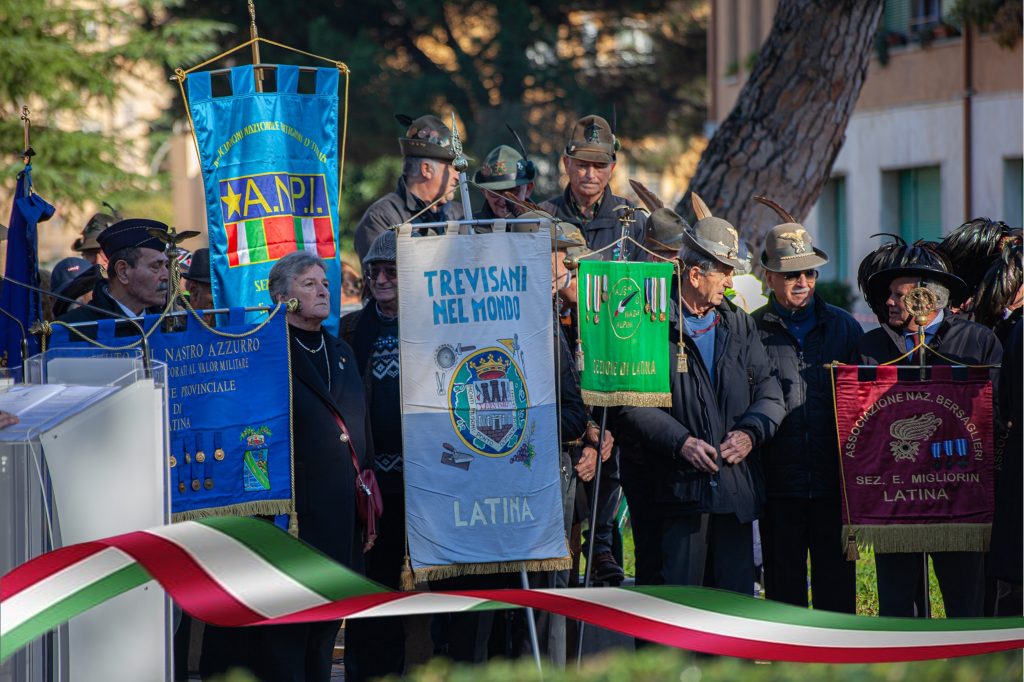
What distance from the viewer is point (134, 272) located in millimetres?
7023

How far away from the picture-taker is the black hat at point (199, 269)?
858 centimetres

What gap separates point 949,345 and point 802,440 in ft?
2.57

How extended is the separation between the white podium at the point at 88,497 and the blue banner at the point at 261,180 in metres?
2.71

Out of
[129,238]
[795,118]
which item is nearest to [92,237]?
[129,238]

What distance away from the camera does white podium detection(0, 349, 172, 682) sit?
4.60 m

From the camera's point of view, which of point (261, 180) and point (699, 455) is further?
point (261, 180)

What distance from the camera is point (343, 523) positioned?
21.5ft

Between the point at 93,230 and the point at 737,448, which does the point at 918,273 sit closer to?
the point at 737,448

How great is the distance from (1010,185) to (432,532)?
60.3ft

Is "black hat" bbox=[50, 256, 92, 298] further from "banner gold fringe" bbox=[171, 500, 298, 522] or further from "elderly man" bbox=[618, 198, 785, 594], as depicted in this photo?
"elderly man" bbox=[618, 198, 785, 594]

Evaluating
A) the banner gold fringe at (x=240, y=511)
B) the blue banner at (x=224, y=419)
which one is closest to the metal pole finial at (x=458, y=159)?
the blue banner at (x=224, y=419)

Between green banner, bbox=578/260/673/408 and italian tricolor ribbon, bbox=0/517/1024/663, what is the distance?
6.56ft

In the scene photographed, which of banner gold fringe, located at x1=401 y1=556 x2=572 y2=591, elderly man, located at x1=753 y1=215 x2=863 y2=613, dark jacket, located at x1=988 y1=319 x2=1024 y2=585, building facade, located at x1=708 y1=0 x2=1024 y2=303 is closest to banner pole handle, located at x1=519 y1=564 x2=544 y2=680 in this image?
banner gold fringe, located at x1=401 y1=556 x2=572 y2=591

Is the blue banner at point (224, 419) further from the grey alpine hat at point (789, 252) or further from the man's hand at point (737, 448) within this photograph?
the grey alpine hat at point (789, 252)
